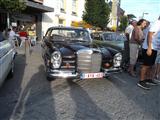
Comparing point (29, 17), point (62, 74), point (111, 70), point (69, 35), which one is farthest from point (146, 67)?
point (29, 17)

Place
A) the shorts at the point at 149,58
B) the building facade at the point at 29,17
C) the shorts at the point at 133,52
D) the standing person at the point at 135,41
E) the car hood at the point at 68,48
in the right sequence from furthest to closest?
the building facade at the point at 29,17
the shorts at the point at 133,52
the standing person at the point at 135,41
the shorts at the point at 149,58
the car hood at the point at 68,48

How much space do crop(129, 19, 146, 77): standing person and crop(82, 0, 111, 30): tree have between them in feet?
70.7

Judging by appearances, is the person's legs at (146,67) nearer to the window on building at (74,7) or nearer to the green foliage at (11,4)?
the green foliage at (11,4)

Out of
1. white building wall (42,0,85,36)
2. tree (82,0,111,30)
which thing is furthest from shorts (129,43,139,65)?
tree (82,0,111,30)

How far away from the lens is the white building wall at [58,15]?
2464cm

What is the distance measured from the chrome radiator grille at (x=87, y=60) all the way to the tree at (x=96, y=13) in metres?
23.3

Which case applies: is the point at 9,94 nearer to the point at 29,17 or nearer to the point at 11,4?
the point at 11,4

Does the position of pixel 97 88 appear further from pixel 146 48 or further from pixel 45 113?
pixel 45 113

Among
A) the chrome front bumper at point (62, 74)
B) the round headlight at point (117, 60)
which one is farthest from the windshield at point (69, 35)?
the chrome front bumper at point (62, 74)

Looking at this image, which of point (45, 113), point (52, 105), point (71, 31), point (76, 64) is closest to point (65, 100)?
point (52, 105)

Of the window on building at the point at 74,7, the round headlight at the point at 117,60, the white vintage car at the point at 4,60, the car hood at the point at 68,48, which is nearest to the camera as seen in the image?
the white vintage car at the point at 4,60

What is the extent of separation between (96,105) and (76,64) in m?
1.52

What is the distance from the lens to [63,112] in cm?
452

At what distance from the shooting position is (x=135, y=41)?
7.84 meters
